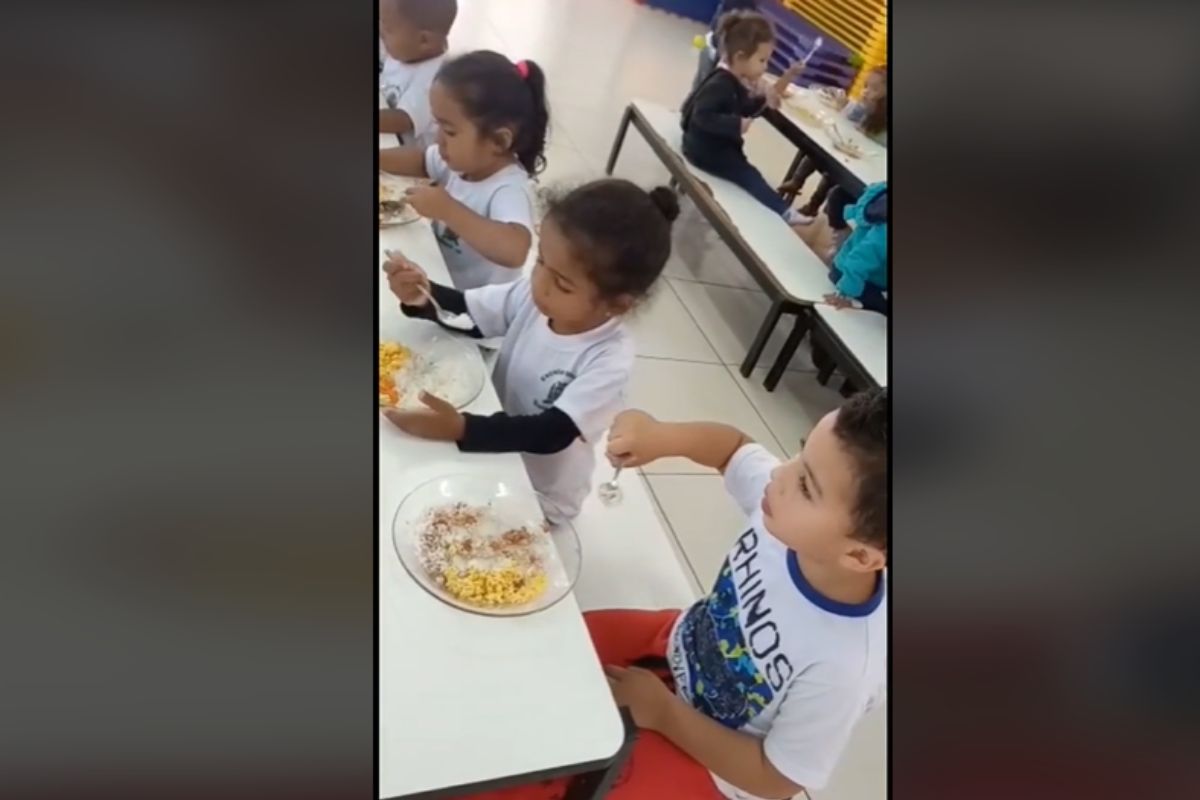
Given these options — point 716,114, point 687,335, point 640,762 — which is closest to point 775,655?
point 640,762

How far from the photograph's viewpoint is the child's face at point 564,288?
0.57 metres

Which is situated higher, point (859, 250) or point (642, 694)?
point (859, 250)

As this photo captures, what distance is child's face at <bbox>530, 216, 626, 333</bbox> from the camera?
57 cm

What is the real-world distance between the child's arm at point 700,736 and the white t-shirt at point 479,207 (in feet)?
0.98

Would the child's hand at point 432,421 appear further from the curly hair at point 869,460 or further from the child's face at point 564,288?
the curly hair at point 869,460

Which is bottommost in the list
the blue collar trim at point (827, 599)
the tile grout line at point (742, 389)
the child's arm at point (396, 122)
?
the blue collar trim at point (827, 599)

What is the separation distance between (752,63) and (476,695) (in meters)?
0.71

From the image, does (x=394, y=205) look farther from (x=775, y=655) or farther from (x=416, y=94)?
(x=775, y=655)

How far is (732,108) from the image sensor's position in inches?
34.1

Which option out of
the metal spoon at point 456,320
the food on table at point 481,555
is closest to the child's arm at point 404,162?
the metal spoon at point 456,320
